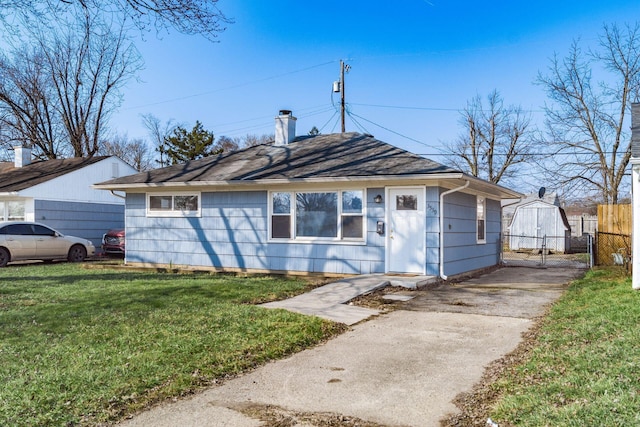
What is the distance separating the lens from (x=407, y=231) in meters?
11.4

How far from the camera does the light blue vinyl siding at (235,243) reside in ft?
38.7

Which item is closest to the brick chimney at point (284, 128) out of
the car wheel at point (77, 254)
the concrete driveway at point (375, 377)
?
the car wheel at point (77, 254)

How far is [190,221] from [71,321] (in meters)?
7.26

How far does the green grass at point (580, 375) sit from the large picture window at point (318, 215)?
5512mm

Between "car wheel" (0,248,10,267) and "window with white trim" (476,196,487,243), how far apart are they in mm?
14123

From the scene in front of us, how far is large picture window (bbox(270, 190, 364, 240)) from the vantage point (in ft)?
38.9

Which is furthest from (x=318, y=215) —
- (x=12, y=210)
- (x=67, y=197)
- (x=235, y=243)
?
(x=12, y=210)

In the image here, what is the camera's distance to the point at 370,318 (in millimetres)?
7520

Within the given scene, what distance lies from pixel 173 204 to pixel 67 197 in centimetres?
752

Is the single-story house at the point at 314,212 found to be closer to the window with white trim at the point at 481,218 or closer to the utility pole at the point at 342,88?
the window with white trim at the point at 481,218

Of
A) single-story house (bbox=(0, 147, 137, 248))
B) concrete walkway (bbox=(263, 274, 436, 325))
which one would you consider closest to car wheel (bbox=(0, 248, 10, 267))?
single-story house (bbox=(0, 147, 137, 248))

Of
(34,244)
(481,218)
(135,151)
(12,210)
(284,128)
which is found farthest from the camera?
(135,151)

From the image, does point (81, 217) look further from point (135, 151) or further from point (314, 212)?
point (135, 151)

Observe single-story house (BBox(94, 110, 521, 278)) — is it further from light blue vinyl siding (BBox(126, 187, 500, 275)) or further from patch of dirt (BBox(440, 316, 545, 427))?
patch of dirt (BBox(440, 316, 545, 427))
